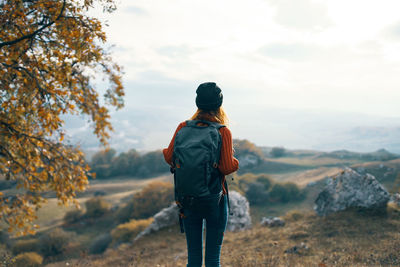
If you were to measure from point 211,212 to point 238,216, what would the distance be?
1631 cm

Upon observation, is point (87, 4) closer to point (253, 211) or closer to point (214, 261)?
point (214, 261)

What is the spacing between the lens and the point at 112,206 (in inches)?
2420

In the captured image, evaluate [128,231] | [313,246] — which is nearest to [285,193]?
[128,231]

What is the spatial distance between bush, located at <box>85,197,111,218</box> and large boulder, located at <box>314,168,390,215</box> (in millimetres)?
52412

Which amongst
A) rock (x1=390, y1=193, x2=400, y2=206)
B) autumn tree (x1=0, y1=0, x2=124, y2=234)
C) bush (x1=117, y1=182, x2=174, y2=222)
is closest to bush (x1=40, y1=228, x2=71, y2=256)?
bush (x1=117, y1=182, x2=174, y2=222)

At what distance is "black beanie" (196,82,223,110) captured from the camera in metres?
4.09

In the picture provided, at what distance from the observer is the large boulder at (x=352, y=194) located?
12.2 metres

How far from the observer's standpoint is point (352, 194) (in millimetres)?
13117

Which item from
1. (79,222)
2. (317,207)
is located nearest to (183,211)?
(317,207)

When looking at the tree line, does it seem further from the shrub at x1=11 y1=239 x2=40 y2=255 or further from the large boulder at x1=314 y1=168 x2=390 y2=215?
the large boulder at x1=314 y1=168 x2=390 y2=215

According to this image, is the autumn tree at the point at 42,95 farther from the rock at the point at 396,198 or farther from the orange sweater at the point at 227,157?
the rock at the point at 396,198

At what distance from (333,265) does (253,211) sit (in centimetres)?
4460

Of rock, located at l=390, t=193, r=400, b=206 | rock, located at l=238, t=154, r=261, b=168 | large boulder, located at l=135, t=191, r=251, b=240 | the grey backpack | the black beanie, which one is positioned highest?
the black beanie

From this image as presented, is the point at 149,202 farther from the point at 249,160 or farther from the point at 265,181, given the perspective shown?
the point at 249,160
